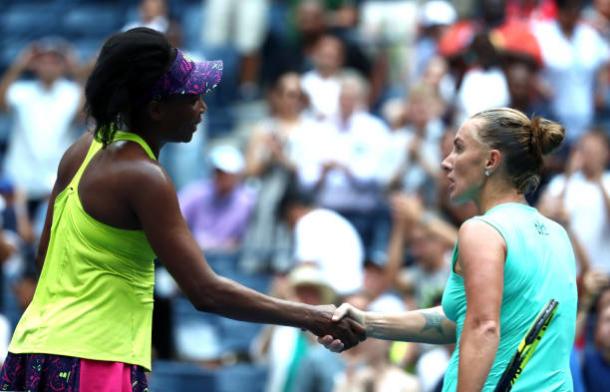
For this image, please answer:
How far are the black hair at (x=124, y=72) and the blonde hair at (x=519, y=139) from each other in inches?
43.1

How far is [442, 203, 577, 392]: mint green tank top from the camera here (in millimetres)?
4387

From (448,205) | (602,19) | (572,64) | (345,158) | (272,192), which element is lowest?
(448,205)

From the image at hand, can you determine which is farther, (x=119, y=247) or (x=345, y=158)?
(x=345, y=158)

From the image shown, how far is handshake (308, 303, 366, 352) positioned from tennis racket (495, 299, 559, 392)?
0.75 m

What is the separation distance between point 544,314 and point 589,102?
6925 mm

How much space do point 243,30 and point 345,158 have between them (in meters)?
3.20

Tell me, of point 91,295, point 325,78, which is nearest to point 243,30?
point 325,78

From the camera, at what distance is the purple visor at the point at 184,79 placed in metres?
4.60

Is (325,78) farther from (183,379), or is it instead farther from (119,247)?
(119,247)

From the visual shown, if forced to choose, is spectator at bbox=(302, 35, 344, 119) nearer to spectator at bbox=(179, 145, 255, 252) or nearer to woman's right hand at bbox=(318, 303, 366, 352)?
spectator at bbox=(179, 145, 255, 252)

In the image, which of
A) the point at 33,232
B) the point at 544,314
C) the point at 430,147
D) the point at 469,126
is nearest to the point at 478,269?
the point at 544,314

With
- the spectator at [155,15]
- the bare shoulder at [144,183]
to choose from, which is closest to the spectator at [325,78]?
the spectator at [155,15]

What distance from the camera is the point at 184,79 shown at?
4637 millimetres

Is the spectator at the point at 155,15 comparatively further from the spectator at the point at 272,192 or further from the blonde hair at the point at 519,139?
the blonde hair at the point at 519,139
